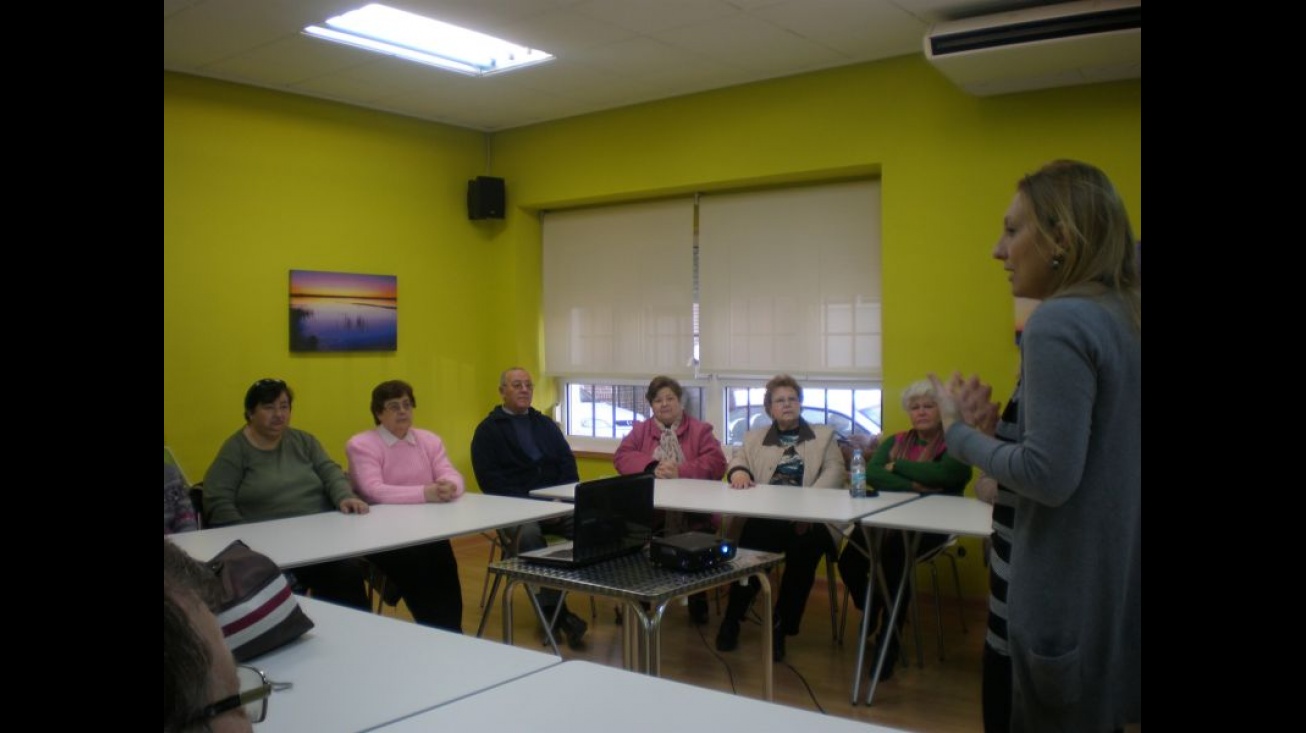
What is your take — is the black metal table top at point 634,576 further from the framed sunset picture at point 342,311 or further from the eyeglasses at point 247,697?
the framed sunset picture at point 342,311

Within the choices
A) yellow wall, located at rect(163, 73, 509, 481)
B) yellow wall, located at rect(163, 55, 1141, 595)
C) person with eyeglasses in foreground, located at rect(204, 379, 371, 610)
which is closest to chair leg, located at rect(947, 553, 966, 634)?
yellow wall, located at rect(163, 55, 1141, 595)

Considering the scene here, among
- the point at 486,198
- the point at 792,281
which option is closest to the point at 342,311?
the point at 486,198

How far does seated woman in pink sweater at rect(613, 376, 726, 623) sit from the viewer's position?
529cm

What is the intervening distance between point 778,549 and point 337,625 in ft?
9.37

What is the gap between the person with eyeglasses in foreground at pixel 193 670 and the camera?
2.54 feet

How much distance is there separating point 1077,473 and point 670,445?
13.0ft

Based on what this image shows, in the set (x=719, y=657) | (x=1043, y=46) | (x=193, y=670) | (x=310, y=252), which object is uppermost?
(x=1043, y=46)

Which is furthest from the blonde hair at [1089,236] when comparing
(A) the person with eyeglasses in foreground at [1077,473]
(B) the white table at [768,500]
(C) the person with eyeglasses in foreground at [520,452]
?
(C) the person with eyeglasses in foreground at [520,452]

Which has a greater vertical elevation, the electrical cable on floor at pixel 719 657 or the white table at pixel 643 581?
the white table at pixel 643 581

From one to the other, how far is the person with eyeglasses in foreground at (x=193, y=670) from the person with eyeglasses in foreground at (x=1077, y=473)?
3.46 ft

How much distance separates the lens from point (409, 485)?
4625mm

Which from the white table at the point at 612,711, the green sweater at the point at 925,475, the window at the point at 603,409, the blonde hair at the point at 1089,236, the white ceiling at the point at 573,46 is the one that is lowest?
the white table at the point at 612,711

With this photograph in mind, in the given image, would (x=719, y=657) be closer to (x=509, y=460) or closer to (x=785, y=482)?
(x=785, y=482)

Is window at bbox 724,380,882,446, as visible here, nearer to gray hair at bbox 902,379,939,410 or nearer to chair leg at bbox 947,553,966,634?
gray hair at bbox 902,379,939,410
